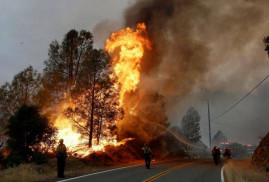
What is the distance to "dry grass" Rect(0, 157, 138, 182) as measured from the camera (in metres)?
14.4

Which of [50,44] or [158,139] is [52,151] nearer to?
[50,44]

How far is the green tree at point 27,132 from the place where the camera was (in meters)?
22.7

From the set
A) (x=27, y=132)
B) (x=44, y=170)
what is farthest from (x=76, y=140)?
(x=44, y=170)

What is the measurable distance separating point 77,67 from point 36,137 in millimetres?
19835

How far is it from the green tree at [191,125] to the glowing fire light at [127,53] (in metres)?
50.9

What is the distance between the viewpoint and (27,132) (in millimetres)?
23141

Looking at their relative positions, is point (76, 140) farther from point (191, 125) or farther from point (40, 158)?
point (191, 125)

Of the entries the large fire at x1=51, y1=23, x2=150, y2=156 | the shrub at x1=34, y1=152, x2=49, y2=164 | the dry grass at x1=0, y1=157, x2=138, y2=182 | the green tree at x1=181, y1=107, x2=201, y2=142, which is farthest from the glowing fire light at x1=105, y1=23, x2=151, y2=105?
the green tree at x1=181, y1=107, x2=201, y2=142

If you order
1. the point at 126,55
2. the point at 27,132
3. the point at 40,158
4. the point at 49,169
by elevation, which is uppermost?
the point at 126,55

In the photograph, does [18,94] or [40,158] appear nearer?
[40,158]

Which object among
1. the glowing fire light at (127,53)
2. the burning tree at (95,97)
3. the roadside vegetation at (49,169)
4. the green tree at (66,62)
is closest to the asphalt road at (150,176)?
the roadside vegetation at (49,169)

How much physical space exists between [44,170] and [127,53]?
2036 cm

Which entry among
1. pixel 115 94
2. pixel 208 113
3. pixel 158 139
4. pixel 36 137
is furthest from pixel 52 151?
pixel 208 113

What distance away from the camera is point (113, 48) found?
36188 millimetres
